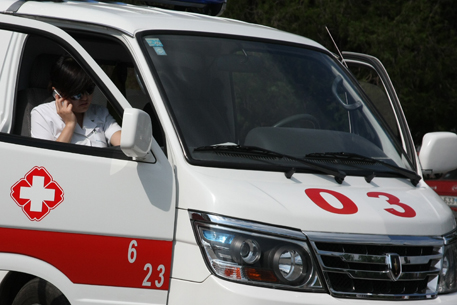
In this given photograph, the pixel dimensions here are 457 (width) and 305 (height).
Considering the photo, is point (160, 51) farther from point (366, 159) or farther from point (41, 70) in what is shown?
point (366, 159)

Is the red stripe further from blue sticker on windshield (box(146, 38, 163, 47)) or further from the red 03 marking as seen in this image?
blue sticker on windshield (box(146, 38, 163, 47))

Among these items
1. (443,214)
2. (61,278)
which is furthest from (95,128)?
(443,214)

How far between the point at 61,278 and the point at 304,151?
138 cm

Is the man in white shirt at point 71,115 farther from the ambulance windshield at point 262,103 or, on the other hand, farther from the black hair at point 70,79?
the ambulance windshield at point 262,103

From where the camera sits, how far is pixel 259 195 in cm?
327

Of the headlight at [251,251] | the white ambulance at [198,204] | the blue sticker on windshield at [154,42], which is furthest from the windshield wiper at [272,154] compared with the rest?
the blue sticker on windshield at [154,42]

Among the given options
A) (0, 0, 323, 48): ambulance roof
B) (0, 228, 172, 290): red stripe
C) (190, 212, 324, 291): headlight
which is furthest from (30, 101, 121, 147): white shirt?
(190, 212, 324, 291): headlight

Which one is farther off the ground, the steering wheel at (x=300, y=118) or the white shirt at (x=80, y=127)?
the steering wheel at (x=300, y=118)

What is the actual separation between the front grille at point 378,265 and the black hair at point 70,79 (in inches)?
64.2

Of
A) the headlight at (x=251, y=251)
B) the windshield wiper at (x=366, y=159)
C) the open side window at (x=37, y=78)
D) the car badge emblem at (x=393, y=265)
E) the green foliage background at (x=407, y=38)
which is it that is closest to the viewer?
the headlight at (x=251, y=251)

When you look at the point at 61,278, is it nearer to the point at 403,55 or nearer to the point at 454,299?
the point at 454,299

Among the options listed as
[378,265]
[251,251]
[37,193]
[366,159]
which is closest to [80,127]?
[37,193]

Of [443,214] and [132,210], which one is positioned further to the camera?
[443,214]

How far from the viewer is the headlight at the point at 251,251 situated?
10.3 feet
